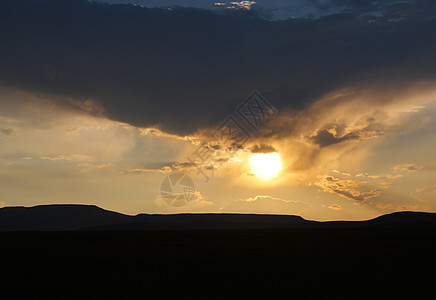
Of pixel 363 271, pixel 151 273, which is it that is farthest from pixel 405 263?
pixel 151 273

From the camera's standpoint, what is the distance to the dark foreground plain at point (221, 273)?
16266 mm

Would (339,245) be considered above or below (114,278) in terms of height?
above

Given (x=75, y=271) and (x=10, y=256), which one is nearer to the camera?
(x=75, y=271)

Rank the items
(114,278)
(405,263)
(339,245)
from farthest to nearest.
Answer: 1. (339,245)
2. (405,263)
3. (114,278)

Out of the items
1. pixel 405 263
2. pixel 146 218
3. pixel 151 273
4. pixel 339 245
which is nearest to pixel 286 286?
pixel 151 273

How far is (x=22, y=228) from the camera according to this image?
186 meters

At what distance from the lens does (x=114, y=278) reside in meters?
18.9

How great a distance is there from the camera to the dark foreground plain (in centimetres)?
1627

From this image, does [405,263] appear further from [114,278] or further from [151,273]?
[114,278]

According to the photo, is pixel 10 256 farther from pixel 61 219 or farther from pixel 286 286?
pixel 61 219

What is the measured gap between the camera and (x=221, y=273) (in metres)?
20.1

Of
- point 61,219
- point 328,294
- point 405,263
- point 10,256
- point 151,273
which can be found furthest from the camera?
point 61,219

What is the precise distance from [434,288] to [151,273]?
39.6 feet

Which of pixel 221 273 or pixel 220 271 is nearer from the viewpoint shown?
pixel 221 273
